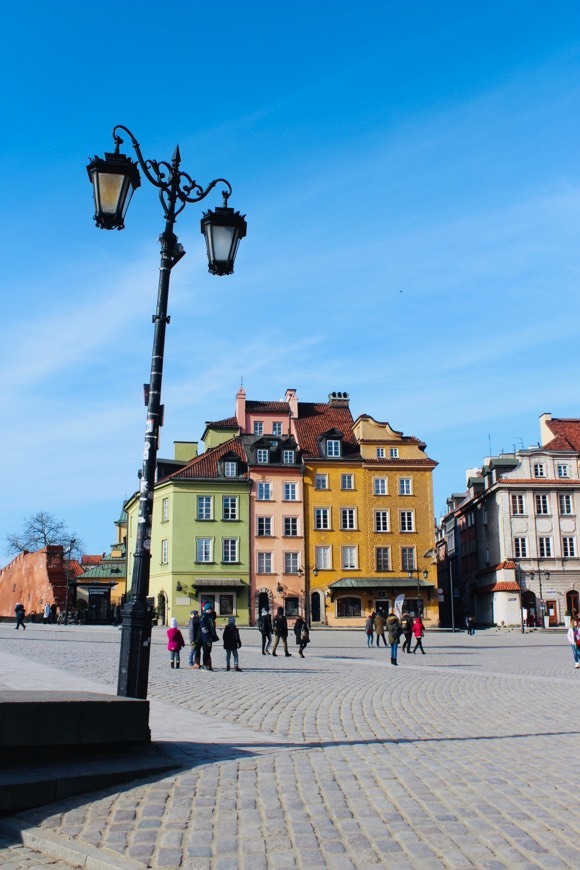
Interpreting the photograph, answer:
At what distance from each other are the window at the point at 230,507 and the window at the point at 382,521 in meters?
10.2

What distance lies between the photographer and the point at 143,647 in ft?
29.1

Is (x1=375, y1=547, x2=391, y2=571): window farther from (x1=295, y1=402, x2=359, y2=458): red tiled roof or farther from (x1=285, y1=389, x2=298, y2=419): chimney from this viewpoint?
(x1=285, y1=389, x2=298, y2=419): chimney

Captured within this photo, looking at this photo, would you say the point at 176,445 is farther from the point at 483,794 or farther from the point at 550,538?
the point at 483,794

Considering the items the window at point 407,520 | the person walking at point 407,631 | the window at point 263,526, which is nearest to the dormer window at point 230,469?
the window at point 263,526

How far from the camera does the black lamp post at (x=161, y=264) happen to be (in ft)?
28.8

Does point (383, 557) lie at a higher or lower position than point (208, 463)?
lower

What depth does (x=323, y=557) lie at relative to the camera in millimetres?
63750

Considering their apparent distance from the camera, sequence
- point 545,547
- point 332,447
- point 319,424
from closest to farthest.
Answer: point 545,547 < point 332,447 < point 319,424

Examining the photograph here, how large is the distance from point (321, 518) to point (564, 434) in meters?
20.7

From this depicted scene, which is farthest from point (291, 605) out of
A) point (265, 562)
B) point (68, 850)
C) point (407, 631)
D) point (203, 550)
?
point (68, 850)

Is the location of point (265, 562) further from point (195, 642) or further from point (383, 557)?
point (195, 642)

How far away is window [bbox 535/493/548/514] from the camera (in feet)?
214

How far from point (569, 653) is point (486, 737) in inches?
934

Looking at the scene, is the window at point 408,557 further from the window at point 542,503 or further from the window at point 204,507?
the window at point 204,507
